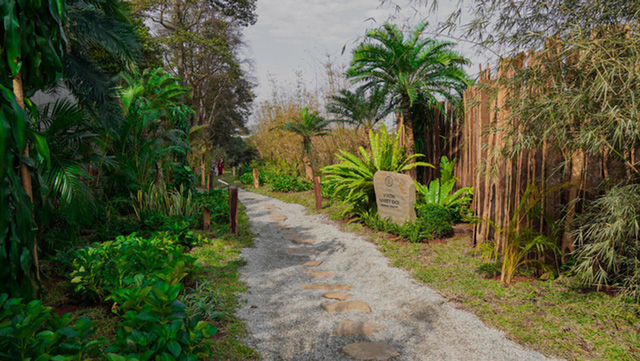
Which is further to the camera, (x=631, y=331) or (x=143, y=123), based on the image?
(x=143, y=123)

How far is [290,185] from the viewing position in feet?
40.2

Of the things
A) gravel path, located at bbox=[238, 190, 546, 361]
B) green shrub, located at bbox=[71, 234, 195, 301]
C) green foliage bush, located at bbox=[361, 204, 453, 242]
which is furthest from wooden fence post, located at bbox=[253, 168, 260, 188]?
green shrub, located at bbox=[71, 234, 195, 301]

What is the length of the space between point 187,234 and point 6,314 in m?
3.43

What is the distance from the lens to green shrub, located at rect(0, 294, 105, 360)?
178 centimetres

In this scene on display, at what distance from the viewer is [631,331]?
2.83m

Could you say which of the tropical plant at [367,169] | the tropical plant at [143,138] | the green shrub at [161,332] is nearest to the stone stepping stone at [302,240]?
the tropical plant at [367,169]

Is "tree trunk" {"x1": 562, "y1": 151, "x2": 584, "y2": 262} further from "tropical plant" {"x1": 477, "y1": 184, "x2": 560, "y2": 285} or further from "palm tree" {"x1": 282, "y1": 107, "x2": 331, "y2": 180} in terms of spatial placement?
"palm tree" {"x1": 282, "y1": 107, "x2": 331, "y2": 180}

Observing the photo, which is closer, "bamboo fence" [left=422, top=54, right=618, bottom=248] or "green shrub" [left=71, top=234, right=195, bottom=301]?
"green shrub" [left=71, top=234, right=195, bottom=301]

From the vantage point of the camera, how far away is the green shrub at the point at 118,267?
303 cm

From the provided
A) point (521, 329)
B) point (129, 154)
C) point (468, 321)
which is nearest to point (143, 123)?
point (129, 154)

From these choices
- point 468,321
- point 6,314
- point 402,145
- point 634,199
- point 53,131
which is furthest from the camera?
point 402,145

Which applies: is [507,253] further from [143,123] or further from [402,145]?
[143,123]

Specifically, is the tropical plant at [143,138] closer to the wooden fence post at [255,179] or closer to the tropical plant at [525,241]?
the tropical plant at [525,241]

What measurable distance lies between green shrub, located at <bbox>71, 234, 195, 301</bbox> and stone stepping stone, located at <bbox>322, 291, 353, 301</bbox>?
141 centimetres
